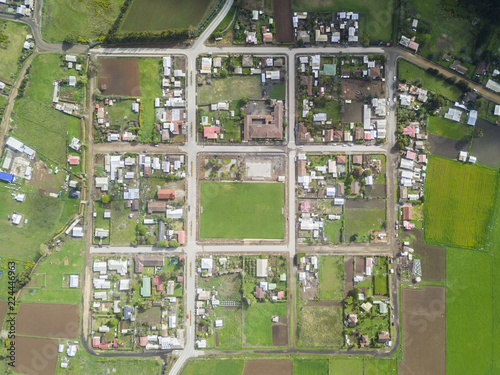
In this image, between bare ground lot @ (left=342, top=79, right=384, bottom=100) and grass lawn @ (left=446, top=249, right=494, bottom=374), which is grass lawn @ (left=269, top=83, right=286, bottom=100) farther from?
grass lawn @ (left=446, top=249, right=494, bottom=374)

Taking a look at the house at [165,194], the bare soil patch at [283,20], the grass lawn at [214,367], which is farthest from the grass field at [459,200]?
the house at [165,194]

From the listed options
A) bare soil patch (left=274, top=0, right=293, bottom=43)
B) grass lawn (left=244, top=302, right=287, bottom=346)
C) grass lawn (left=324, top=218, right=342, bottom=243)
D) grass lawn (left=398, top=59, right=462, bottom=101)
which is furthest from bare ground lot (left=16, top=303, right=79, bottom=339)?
grass lawn (left=398, top=59, right=462, bottom=101)

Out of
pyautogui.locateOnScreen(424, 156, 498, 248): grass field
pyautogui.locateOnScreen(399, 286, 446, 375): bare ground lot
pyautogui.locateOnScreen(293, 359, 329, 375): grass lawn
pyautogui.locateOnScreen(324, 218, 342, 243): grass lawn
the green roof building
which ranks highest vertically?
pyautogui.locateOnScreen(424, 156, 498, 248): grass field

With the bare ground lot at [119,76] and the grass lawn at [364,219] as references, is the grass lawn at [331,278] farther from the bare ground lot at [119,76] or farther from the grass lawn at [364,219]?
the bare ground lot at [119,76]

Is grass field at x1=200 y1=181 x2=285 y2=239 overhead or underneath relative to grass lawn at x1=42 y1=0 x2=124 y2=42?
underneath

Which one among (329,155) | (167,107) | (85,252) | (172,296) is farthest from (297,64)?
(85,252)
